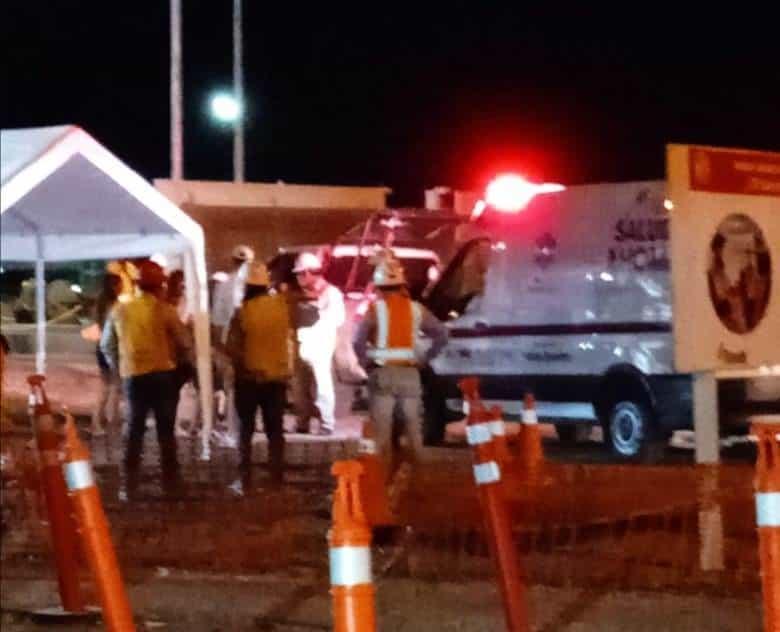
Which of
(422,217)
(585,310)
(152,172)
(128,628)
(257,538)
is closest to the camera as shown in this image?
(128,628)

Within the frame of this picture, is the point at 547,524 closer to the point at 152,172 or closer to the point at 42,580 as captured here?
the point at 42,580

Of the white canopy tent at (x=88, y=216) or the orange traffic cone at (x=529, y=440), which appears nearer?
the white canopy tent at (x=88, y=216)

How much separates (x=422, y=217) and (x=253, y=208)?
2.02 meters

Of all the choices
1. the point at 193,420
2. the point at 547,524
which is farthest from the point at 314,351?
the point at 547,524

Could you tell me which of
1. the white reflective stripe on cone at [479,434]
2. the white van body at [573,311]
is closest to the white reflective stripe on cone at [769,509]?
the white reflective stripe on cone at [479,434]

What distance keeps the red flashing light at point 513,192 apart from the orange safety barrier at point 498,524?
897 cm

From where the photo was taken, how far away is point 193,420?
1795 centimetres

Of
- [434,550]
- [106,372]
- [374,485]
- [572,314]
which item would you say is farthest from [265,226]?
[434,550]

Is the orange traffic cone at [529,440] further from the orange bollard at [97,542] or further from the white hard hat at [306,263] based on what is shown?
the orange bollard at [97,542]

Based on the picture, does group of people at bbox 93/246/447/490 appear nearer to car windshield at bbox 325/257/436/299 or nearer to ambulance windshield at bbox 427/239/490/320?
ambulance windshield at bbox 427/239/490/320

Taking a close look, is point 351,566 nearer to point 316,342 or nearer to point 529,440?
point 529,440

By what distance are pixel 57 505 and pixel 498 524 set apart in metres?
2.39

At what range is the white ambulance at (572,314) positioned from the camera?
15250 mm

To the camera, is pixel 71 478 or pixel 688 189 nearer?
pixel 71 478
